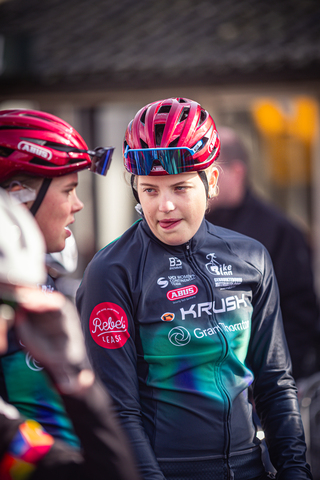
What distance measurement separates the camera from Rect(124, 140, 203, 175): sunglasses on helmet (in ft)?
6.18

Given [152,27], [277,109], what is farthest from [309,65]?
[152,27]

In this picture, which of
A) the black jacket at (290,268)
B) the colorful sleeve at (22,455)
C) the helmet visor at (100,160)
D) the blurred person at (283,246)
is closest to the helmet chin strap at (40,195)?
the helmet visor at (100,160)

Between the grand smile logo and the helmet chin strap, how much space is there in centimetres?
63

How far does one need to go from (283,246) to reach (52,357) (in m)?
3.20

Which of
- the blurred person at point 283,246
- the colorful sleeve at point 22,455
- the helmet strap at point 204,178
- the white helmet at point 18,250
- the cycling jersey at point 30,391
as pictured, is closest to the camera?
the white helmet at point 18,250

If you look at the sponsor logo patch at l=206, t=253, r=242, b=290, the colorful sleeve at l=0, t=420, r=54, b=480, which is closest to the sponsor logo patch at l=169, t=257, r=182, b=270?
the sponsor logo patch at l=206, t=253, r=242, b=290

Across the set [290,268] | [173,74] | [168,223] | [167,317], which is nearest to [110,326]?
[167,317]

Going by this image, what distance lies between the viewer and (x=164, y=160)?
1884 mm

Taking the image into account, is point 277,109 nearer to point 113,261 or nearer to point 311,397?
point 311,397

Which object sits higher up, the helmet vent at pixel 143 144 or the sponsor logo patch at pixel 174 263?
the helmet vent at pixel 143 144

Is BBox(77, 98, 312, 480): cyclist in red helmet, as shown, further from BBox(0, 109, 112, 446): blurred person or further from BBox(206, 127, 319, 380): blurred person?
BBox(206, 127, 319, 380): blurred person

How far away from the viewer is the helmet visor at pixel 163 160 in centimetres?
188

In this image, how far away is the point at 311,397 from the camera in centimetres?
379

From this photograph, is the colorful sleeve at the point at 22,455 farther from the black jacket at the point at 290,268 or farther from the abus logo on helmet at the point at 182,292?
the black jacket at the point at 290,268
